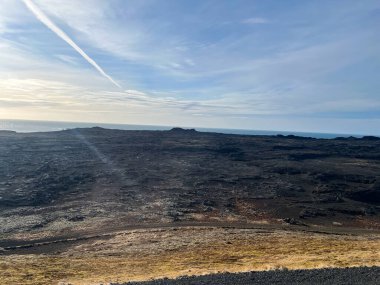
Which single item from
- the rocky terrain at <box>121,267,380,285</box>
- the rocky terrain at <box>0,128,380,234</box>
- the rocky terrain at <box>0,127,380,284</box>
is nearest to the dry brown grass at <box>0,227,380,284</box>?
the rocky terrain at <box>0,127,380,284</box>

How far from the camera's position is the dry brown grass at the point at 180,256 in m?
27.2

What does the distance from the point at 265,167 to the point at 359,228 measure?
46643mm

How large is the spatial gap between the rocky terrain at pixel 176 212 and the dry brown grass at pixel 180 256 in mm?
114

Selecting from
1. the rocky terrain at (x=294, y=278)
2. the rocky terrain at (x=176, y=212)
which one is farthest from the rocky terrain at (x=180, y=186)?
the rocky terrain at (x=294, y=278)

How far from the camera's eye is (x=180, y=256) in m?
35.6

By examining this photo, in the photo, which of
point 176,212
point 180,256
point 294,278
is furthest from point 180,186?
point 294,278

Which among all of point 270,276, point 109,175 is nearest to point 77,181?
point 109,175

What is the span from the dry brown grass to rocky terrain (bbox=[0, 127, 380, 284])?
0.37 feet

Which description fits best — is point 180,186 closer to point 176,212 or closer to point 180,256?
point 176,212

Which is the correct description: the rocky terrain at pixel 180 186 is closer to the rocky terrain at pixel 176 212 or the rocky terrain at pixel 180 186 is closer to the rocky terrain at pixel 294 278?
the rocky terrain at pixel 176 212

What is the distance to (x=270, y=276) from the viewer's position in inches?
887

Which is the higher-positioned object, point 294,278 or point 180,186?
point 294,278

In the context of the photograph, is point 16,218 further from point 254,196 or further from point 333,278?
point 333,278

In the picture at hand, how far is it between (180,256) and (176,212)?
23998 mm
